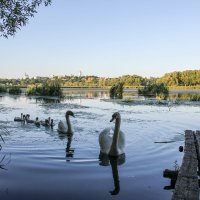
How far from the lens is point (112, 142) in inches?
700

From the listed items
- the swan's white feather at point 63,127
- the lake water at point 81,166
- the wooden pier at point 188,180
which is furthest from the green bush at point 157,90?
the wooden pier at point 188,180

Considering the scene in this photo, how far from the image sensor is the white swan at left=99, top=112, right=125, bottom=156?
57.7ft

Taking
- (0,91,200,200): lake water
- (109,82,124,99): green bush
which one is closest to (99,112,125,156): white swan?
(0,91,200,200): lake water

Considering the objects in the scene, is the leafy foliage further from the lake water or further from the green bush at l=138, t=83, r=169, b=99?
the lake water

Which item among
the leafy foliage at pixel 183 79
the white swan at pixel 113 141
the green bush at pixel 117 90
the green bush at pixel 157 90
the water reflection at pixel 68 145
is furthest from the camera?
the leafy foliage at pixel 183 79

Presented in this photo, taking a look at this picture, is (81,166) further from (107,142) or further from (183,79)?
(183,79)

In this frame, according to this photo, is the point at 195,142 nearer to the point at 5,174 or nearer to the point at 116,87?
the point at 5,174

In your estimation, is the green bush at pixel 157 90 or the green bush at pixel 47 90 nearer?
the green bush at pixel 47 90

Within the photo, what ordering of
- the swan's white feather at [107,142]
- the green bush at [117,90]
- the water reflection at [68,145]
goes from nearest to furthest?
the water reflection at [68,145], the swan's white feather at [107,142], the green bush at [117,90]

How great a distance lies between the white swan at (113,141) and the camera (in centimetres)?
1759

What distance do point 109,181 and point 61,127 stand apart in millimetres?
12353

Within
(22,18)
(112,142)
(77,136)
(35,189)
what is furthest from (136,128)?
(35,189)

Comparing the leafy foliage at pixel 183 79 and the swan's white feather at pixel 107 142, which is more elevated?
the leafy foliage at pixel 183 79

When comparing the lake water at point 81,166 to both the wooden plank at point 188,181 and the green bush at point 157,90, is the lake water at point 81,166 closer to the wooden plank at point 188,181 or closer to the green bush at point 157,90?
the wooden plank at point 188,181
